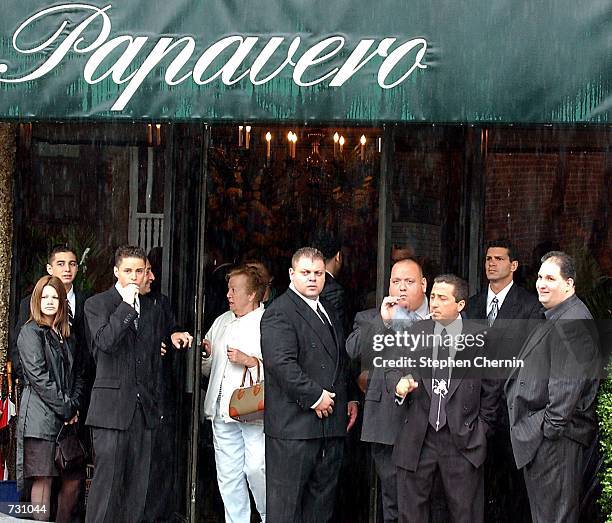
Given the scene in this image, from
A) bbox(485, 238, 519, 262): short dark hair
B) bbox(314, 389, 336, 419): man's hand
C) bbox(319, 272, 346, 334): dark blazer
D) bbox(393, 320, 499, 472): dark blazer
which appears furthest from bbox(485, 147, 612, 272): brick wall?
bbox(314, 389, 336, 419): man's hand

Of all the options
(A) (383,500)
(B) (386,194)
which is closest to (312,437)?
(A) (383,500)

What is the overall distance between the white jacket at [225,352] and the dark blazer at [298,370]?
57 centimetres

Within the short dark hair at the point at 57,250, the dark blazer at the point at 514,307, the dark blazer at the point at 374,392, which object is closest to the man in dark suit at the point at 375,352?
the dark blazer at the point at 374,392

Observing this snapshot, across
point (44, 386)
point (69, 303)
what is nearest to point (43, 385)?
point (44, 386)

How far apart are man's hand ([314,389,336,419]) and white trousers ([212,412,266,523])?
0.75 m

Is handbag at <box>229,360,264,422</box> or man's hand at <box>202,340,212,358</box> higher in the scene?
man's hand at <box>202,340,212,358</box>

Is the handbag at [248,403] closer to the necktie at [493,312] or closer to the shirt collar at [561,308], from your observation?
the necktie at [493,312]

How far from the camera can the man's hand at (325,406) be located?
7.92 meters

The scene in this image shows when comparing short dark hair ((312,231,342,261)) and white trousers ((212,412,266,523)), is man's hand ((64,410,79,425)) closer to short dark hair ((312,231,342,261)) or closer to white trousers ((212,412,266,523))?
white trousers ((212,412,266,523))

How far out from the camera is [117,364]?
832 centimetres

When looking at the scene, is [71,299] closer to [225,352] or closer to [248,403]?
[225,352]

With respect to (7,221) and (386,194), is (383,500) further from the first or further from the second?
(7,221)

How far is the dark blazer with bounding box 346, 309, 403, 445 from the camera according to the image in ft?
26.3

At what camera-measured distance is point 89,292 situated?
31.1 feet
